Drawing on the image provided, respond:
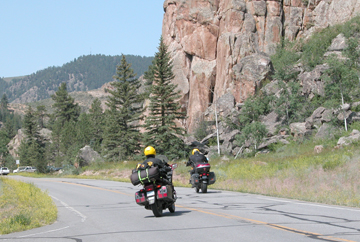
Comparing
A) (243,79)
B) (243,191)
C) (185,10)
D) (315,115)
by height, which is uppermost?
(185,10)

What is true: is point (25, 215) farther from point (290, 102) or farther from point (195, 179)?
point (290, 102)

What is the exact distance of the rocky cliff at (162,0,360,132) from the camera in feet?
235

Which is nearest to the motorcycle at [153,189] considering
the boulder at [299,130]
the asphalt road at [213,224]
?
the asphalt road at [213,224]

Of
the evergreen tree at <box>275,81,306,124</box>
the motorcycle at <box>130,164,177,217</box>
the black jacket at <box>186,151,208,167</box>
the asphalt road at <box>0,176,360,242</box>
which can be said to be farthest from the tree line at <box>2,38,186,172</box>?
the motorcycle at <box>130,164,177,217</box>

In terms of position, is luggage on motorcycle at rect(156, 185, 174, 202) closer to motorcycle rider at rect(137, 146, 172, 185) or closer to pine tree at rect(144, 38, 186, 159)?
motorcycle rider at rect(137, 146, 172, 185)

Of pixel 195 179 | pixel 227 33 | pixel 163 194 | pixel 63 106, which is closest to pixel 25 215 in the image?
pixel 163 194

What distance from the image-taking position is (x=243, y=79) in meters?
66.0

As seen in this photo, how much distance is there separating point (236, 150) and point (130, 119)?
54.0 ft

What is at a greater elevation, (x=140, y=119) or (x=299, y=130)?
(x=140, y=119)

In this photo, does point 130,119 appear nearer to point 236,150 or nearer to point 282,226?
point 236,150

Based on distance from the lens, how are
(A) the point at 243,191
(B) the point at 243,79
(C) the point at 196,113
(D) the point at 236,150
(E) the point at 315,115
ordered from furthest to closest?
(C) the point at 196,113
(B) the point at 243,79
(D) the point at 236,150
(E) the point at 315,115
(A) the point at 243,191

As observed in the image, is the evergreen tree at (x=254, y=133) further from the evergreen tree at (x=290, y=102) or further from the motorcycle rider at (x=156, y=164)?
the motorcycle rider at (x=156, y=164)

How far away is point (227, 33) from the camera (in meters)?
74.8

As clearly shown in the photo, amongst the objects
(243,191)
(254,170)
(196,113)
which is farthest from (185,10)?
(243,191)
